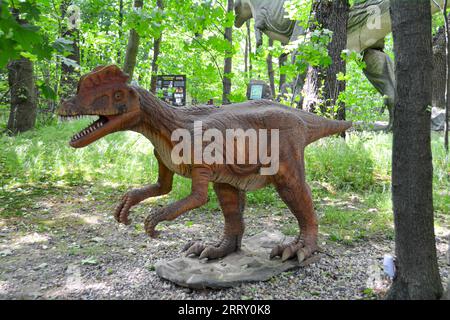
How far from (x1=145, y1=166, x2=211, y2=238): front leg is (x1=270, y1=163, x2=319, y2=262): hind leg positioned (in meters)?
0.60

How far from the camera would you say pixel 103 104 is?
2.36 m

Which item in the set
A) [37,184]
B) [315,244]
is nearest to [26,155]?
[37,184]

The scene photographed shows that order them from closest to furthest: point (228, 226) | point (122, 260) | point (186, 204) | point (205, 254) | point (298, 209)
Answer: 1. point (186, 204)
2. point (298, 209)
3. point (205, 254)
4. point (228, 226)
5. point (122, 260)

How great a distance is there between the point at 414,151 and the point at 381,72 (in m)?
6.95

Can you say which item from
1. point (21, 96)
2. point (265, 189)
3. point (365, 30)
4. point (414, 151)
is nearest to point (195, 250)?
point (414, 151)

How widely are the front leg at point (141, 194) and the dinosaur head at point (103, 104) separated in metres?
0.45

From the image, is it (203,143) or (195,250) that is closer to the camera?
(203,143)

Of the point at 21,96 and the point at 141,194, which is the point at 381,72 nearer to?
the point at 141,194

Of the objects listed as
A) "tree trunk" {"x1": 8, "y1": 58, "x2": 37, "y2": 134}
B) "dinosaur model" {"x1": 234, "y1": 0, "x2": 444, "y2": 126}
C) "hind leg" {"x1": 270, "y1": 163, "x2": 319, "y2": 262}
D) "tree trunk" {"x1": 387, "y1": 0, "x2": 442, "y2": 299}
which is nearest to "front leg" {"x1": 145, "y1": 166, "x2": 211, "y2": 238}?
"hind leg" {"x1": 270, "y1": 163, "x2": 319, "y2": 262}

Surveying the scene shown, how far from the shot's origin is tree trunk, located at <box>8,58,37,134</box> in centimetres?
803

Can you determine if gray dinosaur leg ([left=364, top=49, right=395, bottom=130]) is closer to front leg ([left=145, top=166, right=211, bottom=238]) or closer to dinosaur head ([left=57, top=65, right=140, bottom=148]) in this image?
front leg ([left=145, top=166, right=211, bottom=238])

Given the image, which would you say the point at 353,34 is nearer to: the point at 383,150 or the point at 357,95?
the point at 357,95

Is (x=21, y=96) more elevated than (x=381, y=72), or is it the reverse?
(x=381, y=72)
